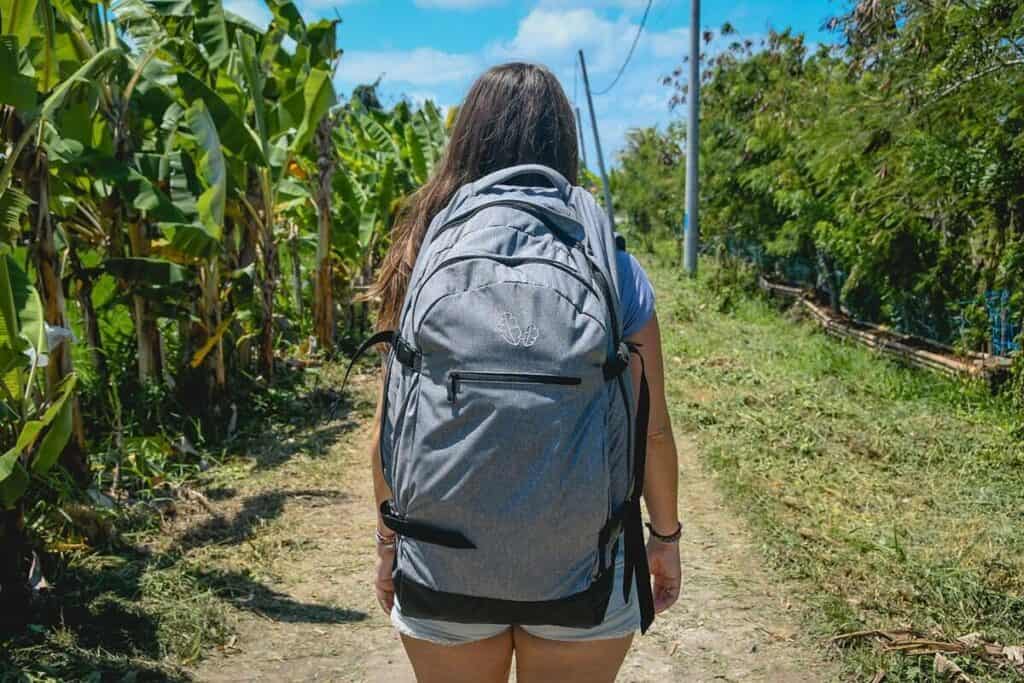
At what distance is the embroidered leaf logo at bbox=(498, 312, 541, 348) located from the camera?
1.48 m

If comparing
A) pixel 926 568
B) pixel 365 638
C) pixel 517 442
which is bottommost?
pixel 365 638

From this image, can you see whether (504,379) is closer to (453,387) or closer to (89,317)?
(453,387)

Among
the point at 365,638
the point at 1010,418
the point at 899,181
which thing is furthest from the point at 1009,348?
the point at 365,638

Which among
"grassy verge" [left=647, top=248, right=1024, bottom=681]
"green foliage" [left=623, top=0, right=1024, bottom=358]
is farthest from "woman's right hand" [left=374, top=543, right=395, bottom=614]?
"green foliage" [left=623, top=0, right=1024, bottom=358]

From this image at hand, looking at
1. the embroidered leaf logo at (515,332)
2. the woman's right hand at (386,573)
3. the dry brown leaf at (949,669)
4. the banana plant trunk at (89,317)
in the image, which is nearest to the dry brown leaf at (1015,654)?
the dry brown leaf at (949,669)

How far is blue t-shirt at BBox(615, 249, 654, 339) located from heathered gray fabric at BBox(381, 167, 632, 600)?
6.7 inches

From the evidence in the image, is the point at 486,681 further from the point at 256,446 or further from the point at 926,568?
the point at 256,446

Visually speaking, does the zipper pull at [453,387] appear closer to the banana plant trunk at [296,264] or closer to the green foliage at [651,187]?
the banana plant trunk at [296,264]

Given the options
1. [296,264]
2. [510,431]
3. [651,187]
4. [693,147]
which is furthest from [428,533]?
[651,187]

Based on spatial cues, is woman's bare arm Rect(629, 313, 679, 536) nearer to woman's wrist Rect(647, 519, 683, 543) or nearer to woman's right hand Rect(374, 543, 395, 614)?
woman's wrist Rect(647, 519, 683, 543)

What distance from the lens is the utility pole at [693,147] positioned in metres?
15.1

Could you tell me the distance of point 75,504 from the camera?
4086 millimetres

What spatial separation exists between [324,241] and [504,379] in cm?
717

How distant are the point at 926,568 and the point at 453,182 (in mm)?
2990
